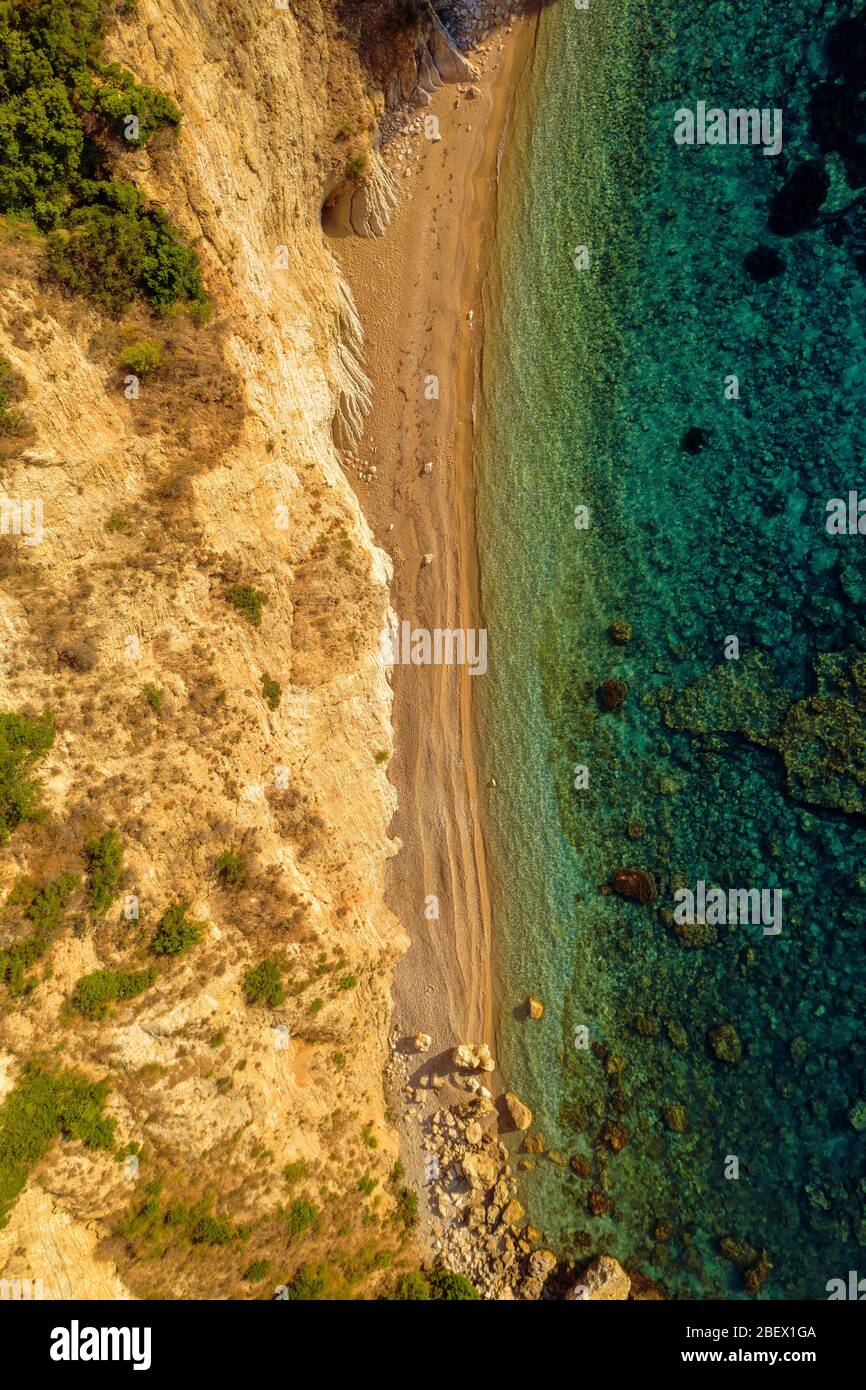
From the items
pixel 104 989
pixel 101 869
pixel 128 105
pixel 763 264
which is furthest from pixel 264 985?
pixel 763 264

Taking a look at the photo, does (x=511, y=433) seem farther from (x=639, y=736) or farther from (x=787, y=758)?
(x=787, y=758)

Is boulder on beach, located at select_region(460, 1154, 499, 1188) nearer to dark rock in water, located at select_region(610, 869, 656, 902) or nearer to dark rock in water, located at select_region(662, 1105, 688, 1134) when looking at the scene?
dark rock in water, located at select_region(662, 1105, 688, 1134)

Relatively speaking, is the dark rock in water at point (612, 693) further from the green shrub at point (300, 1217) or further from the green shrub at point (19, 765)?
the green shrub at point (300, 1217)

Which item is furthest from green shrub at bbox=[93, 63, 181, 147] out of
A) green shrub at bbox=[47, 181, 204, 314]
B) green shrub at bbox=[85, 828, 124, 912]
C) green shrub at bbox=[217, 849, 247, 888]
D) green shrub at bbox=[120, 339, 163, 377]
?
green shrub at bbox=[217, 849, 247, 888]

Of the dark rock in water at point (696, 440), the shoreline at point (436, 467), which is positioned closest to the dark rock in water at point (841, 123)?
the dark rock in water at point (696, 440)
